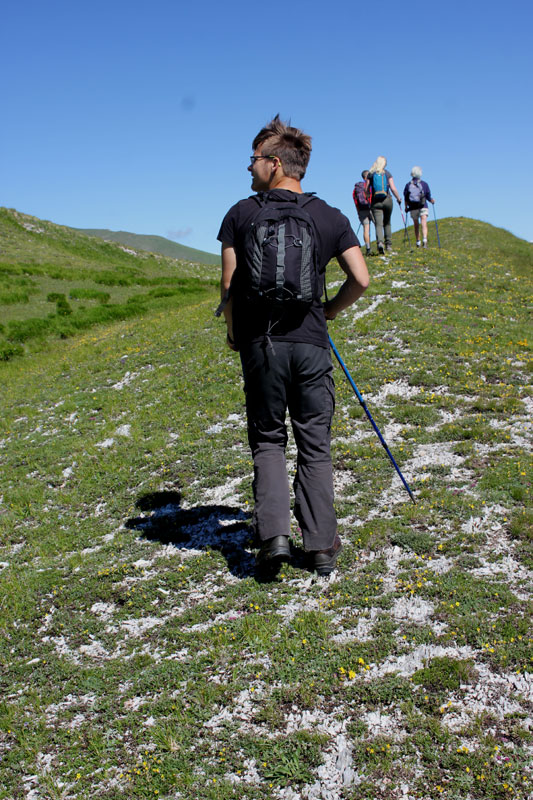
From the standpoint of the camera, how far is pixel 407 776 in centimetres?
321

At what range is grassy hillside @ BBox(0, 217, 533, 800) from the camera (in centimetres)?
346

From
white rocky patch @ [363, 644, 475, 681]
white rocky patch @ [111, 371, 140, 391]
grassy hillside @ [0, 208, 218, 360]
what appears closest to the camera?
white rocky patch @ [363, 644, 475, 681]

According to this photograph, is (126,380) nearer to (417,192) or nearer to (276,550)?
(276,550)

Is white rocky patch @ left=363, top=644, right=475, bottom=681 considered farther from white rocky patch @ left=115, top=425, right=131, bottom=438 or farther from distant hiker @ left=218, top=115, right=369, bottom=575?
white rocky patch @ left=115, top=425, right=131, bottom=438

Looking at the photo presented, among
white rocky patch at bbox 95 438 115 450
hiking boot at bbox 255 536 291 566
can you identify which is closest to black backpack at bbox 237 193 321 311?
hiking boot at bbox 255 536 291 566

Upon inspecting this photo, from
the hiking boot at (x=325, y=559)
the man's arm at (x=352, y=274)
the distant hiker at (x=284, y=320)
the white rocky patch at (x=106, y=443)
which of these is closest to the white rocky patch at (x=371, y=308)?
the white rocky patch at (x=106, y=443)

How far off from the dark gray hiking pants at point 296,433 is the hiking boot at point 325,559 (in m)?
0.11

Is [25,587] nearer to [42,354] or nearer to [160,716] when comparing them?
[160,716]

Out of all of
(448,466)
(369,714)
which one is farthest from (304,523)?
(448,466)

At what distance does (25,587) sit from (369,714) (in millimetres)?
3896

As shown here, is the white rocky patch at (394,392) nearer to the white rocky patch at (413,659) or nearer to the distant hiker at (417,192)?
the white rocky patch at (413,659)

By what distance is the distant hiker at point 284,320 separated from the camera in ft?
14.9

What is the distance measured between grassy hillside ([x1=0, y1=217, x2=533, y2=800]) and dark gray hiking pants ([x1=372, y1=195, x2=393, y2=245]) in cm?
905

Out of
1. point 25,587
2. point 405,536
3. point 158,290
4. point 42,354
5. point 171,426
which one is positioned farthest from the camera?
point 158,290
